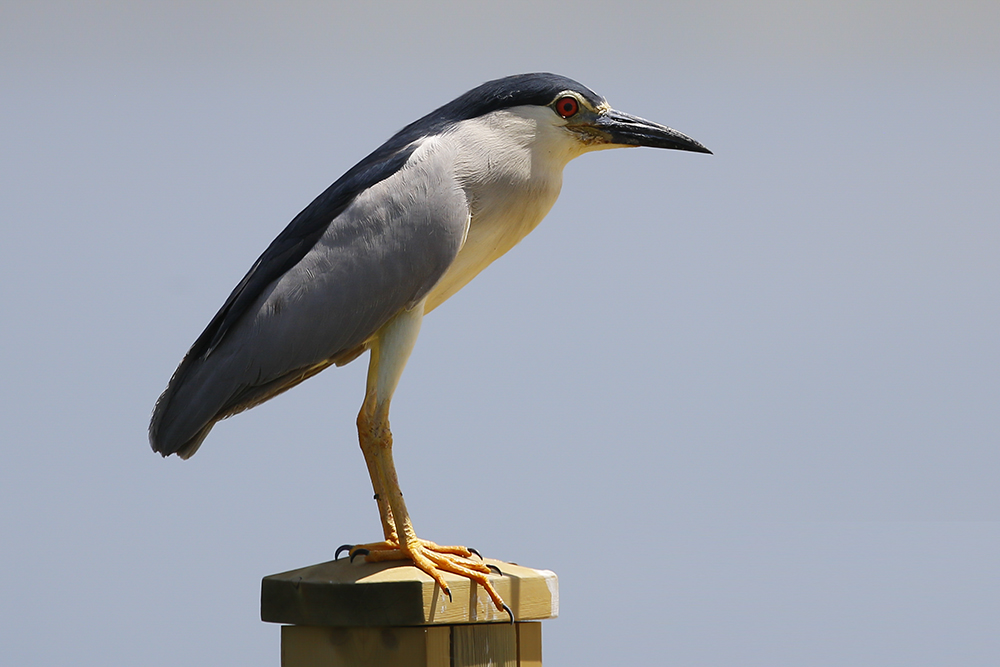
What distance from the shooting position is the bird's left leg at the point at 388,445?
3.20m

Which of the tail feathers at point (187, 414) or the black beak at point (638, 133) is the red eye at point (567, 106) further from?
the tail feathers at point (187, 414)

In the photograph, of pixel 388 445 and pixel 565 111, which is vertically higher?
pixel 565 111

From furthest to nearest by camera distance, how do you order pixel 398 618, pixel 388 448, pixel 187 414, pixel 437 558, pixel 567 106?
pixel 567 106 < pixel 187 414 < pixel 388 448 < pixel 437 558 < pixel 398 618

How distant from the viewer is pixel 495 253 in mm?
3666

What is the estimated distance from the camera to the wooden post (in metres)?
2.72

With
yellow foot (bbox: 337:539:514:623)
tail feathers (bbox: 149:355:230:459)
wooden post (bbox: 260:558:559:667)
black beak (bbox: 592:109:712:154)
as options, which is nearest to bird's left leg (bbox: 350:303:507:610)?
yellow foot (bbox: 337:539:514:623)

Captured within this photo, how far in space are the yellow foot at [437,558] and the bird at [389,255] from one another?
1 cm

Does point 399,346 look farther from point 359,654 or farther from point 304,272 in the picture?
point 359,654

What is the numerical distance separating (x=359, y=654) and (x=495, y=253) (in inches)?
64.3

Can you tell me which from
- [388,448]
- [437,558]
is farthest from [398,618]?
[388,448]

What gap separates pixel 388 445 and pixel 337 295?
59 centimetres

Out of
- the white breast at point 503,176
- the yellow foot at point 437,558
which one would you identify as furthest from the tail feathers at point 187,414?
the white breast at point 503,176

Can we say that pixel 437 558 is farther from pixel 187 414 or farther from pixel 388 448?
pixel 187 414

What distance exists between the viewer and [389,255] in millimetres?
3391
